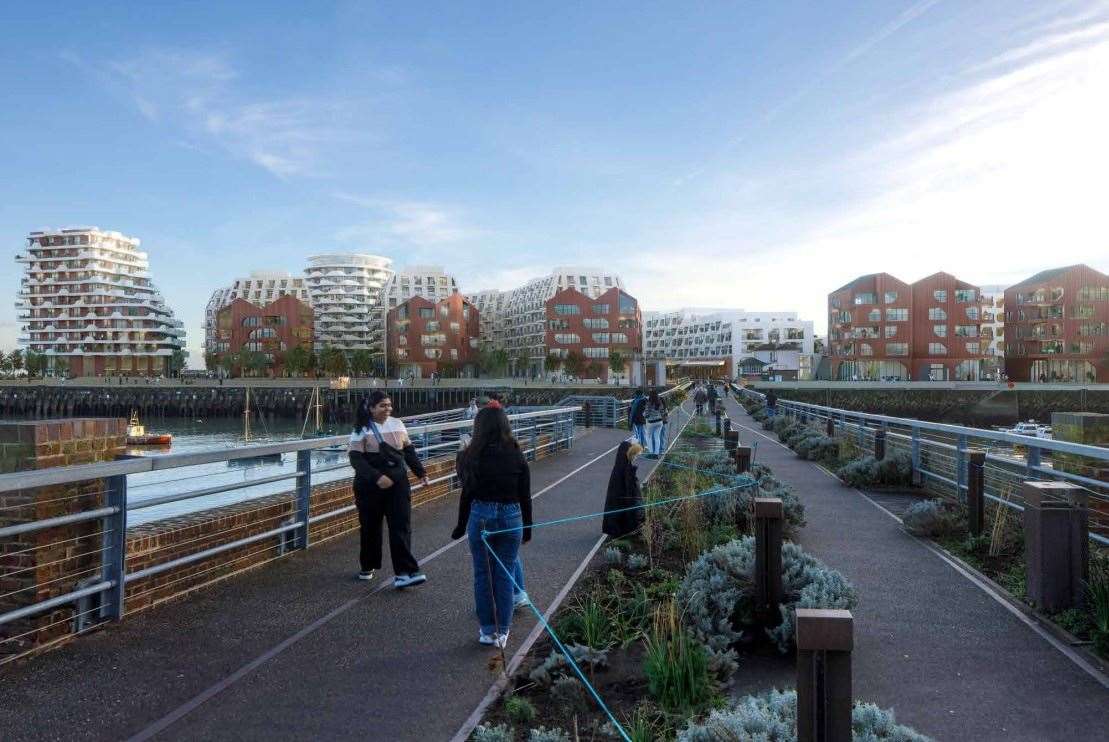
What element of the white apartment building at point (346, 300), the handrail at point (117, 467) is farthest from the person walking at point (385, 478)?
the white apartment building at point (346, 300)

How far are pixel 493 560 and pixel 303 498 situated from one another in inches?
146

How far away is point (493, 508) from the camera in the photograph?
5.60m

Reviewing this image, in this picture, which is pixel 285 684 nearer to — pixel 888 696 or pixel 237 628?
pixel 237 628

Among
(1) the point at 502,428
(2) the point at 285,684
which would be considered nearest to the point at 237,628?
(2) the point at 285,684

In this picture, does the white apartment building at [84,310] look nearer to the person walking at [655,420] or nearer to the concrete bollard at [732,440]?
the person walking at [655,420]

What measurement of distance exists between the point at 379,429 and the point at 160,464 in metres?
1.76

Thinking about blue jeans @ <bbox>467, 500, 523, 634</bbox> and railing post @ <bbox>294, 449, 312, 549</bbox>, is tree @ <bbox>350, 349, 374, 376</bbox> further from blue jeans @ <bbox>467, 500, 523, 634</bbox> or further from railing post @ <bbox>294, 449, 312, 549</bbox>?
blue jeans @ <bbox>467, 500, 523, 634</bbox>

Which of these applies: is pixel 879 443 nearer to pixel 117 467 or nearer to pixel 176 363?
→ pixel 117 467

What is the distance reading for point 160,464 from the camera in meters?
6.31

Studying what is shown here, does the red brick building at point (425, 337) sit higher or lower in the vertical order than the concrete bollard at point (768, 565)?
higher

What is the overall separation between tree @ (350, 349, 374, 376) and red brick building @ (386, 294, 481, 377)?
8.84 metres

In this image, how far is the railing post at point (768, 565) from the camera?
5.62 meters

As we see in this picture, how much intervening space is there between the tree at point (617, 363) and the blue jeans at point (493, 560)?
9690 centimetres

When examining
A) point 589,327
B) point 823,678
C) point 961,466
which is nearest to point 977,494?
point 961,466
